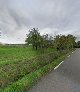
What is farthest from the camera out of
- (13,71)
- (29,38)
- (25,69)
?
A: (29,38)

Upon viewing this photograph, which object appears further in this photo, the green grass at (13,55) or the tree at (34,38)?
the tree at (34,38)

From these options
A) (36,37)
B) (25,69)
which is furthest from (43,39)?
(25,69)

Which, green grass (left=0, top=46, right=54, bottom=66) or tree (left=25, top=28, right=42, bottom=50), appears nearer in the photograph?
green grass (left=0, top=46, right=54, bottom=66)

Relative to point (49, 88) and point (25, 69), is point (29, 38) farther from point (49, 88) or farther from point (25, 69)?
point (49, 88)

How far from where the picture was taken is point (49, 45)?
242 ft

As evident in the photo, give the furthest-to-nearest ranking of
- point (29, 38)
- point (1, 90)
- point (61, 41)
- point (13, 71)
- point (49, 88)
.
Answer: point (29, 38) → point (61, 41) → point (13, 71) → point (49, 88) → point (1, 90)

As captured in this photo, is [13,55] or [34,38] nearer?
[13,55]

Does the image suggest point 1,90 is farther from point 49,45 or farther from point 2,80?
point 49,45

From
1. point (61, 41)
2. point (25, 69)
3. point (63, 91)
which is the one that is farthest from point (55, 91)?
point (61, 41)

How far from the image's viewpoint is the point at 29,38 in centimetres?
7138

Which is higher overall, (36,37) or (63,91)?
(36,37)

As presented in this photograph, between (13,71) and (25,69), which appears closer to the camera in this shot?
(13,71)

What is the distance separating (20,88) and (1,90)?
0.87 metres

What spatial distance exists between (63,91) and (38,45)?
5896 cm
